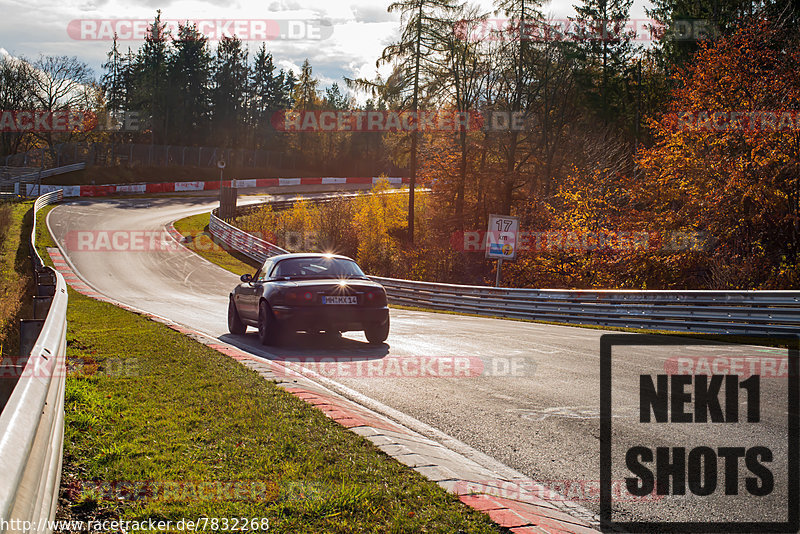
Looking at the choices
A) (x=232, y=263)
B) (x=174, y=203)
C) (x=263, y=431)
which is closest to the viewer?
(x=263, y=431)

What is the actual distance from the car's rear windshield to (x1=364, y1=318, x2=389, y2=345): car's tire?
948mm

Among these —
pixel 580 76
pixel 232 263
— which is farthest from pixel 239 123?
pixel 232 263

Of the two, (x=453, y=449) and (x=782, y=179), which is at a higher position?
(x=782, y=179)

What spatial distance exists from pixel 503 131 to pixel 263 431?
137 ft

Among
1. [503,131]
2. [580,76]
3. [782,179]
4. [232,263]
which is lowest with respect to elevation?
[232,263]

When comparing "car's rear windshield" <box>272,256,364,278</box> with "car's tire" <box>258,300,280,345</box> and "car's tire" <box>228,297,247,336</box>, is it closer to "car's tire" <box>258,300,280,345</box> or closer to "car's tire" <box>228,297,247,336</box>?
"car's tire" <box>258,300,280,345</box>

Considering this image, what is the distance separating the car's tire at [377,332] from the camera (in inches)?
453

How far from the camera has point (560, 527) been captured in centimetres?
384

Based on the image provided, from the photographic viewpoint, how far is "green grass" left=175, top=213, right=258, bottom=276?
122 feet

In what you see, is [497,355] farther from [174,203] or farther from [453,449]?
[174,203]

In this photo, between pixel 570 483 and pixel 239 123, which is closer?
pixel 570 483

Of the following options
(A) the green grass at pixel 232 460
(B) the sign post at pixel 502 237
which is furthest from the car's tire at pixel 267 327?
(B) the sign post at pixel 502 237

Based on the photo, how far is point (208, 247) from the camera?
139 feet

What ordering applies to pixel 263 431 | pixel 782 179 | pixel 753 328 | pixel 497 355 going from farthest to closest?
pixel 782 179 → pixel 753 328 → pixel 497 355 → pixel 263 431
